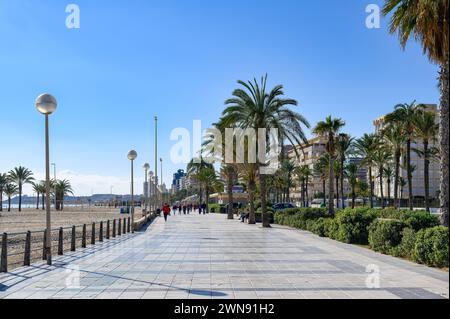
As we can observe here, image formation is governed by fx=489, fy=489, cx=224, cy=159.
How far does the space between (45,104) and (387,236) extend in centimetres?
1048

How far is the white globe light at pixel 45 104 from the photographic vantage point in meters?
12.6

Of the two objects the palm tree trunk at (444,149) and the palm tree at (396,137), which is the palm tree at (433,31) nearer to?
the palm tree trunk at (444,149)

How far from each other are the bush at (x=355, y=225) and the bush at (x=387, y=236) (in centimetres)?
213

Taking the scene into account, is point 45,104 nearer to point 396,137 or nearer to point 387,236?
point 387,236

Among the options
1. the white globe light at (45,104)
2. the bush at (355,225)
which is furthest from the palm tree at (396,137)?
the white globe light at (45,104)

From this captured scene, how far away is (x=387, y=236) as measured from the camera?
48.5 feet

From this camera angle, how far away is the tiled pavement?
854 centimetres

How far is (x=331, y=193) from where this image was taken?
32.0 metres

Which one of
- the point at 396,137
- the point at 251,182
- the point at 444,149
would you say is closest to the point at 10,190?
the point at 251,182

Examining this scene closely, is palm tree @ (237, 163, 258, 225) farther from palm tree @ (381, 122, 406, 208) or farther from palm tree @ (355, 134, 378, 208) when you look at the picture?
palm tree @ (355, 134, 378, 208)

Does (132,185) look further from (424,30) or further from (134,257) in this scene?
(424,30)

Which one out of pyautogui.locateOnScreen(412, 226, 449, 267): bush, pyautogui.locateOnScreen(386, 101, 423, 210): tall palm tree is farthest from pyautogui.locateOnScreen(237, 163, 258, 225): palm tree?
pyautogui.locateOnScreen(412, 226, 449, 267): bush

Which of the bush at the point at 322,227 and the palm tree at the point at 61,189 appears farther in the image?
the palm tree at the point at 61,189
